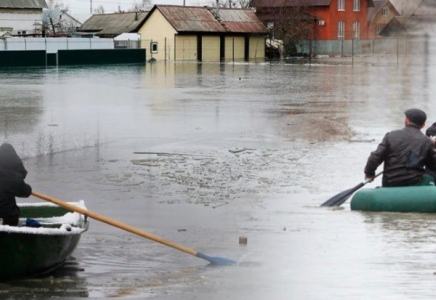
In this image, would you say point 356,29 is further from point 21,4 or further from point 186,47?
point 21,4

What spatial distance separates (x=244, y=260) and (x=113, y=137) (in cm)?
1091

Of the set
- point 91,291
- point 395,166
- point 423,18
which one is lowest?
point 91,291

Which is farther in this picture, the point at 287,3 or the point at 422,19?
the point at 287,3

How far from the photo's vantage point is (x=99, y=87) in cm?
3700

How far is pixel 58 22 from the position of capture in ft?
374

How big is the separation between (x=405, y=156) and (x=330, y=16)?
76167 mm

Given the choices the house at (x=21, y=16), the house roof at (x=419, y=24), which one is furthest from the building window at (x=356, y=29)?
the house roof at (x=419, y=24)

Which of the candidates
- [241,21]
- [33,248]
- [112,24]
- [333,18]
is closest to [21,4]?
[112,24]

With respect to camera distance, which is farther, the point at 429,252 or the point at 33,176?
the point at 33,176

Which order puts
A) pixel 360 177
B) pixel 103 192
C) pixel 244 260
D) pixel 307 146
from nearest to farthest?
pixel 244 260
pixel 103 192
pixel 360 177
pixel 307 146

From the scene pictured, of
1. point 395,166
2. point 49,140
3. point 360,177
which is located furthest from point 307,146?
point 395,166

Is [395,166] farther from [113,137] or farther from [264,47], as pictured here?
[264,47]

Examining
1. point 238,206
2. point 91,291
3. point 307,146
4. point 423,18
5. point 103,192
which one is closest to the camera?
point 91,291

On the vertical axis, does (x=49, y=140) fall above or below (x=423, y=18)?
below
